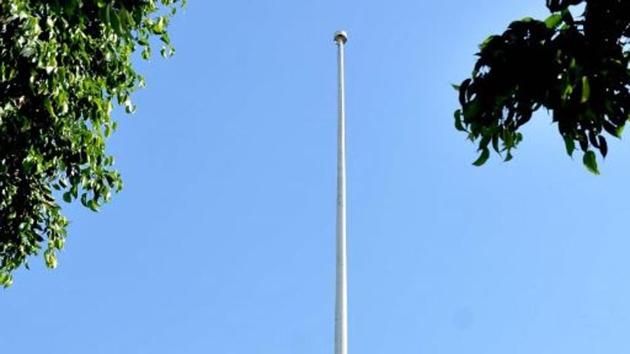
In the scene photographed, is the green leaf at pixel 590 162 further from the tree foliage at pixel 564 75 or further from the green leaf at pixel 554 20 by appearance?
the green leaf at pixel 554 20

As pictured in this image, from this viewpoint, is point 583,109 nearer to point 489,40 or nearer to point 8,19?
point 489,40

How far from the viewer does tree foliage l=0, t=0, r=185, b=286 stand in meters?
8.26

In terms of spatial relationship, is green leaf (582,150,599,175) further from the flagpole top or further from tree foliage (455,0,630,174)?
the flagpole top

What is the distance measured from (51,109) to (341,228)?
540 cm

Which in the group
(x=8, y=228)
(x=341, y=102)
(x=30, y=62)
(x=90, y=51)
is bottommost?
(x=8, y=228)

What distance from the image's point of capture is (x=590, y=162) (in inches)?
175

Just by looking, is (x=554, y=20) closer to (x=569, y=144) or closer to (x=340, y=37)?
(x=569, y=144)

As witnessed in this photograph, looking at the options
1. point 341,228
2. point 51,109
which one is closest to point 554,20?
point 51,109

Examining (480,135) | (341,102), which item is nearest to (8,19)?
(480,135)

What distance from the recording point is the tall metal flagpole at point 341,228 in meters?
11.5

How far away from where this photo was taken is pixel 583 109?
14.2ft

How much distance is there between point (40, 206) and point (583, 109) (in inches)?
266

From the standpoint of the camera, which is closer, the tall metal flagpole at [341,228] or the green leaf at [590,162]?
the green leaf at [590,162]

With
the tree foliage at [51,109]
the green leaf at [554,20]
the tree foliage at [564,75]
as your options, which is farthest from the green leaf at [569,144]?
the tree foliage at [51,109]
